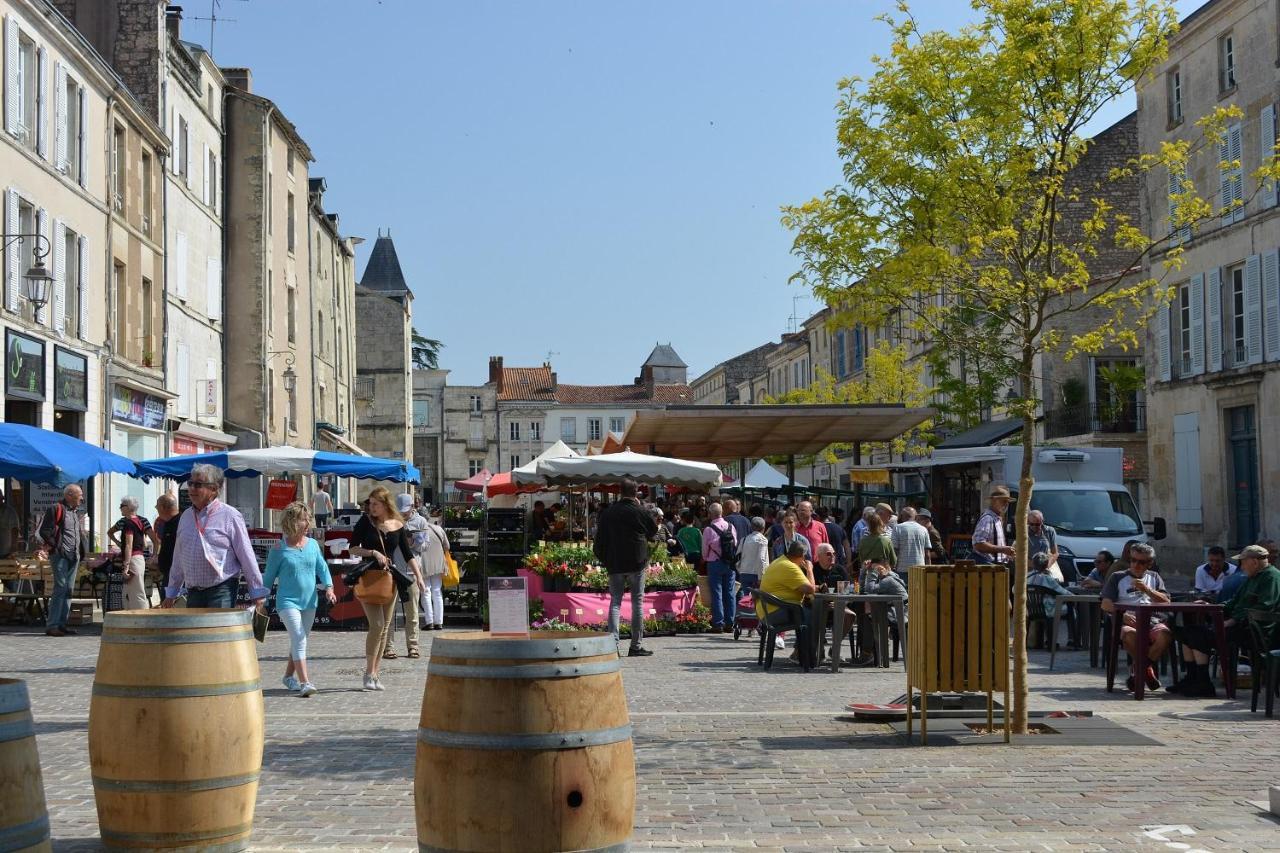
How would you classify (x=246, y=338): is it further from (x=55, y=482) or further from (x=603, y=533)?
(x=603, y=533)

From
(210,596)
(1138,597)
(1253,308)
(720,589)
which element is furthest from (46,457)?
(1253,308)

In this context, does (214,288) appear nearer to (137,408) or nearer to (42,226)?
(137,408)

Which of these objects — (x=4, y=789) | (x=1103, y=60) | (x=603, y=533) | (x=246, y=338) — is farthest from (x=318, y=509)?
(x=4, y=789)

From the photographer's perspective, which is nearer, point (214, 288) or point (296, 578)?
point (296, 578)

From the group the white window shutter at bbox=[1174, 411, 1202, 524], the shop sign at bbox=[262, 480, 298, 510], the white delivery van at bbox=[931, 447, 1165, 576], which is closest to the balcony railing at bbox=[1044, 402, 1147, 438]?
the white window shutter at bbox=[1174, 411, 1202, 524]

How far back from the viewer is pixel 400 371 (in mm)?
70625

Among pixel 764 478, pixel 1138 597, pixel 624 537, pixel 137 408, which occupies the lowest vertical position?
pixel 1138 597

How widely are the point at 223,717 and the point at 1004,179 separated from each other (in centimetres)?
689

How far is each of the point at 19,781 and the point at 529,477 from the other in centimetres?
1612

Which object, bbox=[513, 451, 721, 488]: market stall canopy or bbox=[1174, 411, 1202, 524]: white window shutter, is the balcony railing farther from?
bbox=[513, 451, 721, 488]: market stall canopy

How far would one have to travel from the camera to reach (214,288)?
37719mm

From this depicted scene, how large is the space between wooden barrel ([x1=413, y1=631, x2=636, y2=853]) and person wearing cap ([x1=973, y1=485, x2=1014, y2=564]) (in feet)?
35.3

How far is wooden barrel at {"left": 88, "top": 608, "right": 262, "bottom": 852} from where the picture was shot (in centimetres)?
607

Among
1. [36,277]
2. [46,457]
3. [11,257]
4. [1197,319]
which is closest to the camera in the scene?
[46,457]
